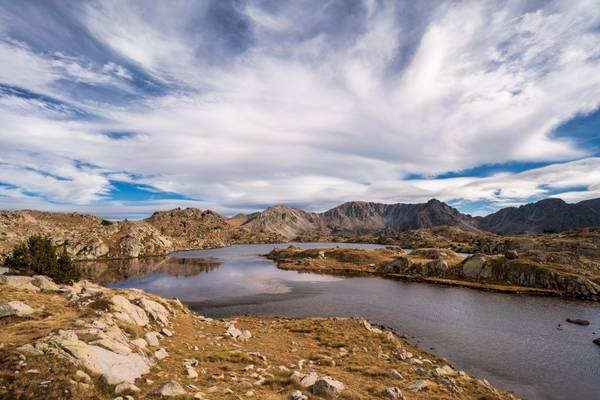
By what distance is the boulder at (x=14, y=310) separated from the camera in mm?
22094

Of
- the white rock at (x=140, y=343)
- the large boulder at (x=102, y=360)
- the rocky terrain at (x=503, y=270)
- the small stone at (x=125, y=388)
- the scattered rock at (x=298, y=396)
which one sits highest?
the large boulder at (x=102, y=360)

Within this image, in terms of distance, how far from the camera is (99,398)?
13.9m

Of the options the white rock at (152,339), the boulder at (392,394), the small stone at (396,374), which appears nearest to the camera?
the boulder at (392,394)

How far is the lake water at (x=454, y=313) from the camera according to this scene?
1561 inches

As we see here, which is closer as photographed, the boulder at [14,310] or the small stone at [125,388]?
the small stone at [125,388]

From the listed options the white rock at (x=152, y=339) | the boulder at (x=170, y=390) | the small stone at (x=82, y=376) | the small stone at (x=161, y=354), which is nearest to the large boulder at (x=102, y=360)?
the small stone at (x=82, y=376)

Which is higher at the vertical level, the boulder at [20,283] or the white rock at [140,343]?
the boulder at [20,283]

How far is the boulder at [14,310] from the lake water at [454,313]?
45162mm

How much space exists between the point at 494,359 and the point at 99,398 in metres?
47.7

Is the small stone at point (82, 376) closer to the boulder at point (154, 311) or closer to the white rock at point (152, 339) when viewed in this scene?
the white rock at point (152, 339)

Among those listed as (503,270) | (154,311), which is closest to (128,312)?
(154,311)

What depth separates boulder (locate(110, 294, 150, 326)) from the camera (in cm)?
2812

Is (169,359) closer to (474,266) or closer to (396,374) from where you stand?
(396,374)

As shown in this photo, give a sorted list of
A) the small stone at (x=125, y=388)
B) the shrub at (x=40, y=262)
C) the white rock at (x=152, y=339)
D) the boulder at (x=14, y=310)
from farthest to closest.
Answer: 1. the shrub at (x=40, y=262)
2. the white rock at (x=152, y=339)
3. the boulder at (x=14, y=310)
4. the small stone at (x=125, y=388)
